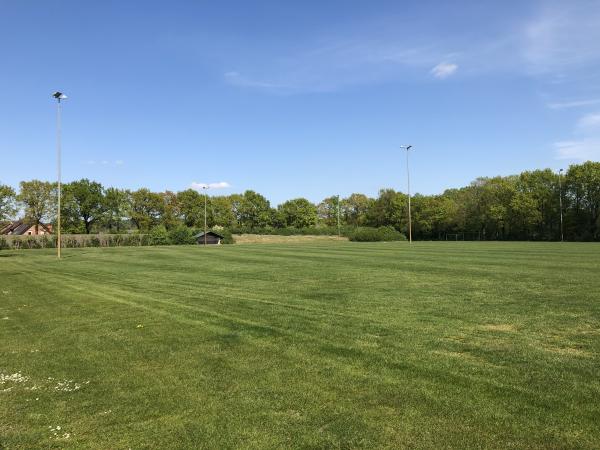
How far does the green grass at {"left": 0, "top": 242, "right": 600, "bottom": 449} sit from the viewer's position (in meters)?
4.65

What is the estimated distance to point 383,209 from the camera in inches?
5428

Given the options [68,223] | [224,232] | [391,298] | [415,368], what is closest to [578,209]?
[224,232]

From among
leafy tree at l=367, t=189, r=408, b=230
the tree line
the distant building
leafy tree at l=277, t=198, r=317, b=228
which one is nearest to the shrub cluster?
the tree line

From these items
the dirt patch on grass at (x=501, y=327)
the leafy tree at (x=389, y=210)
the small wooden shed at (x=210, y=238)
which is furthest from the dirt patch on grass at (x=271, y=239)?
the dirt patch on grass at (x=501, y=327)

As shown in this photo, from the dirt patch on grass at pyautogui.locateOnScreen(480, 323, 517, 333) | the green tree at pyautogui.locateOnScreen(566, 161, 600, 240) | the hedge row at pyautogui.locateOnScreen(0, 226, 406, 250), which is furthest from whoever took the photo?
the green tree at pyautogui.locateOnScreen(566, 161, 600, 240)

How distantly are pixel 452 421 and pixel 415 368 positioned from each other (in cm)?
175

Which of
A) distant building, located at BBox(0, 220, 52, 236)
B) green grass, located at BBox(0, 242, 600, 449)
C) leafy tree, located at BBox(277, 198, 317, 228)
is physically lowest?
green grass, located at BBox(0, 242, 600, 449)

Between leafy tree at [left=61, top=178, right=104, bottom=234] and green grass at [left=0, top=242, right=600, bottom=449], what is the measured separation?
113m

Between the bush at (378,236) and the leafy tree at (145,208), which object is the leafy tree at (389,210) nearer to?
the bush at (378,236)

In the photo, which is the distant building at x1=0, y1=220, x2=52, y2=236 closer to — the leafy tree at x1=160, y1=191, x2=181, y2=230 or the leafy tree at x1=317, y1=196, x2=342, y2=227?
the leafy tree at x1=160, y1=191, x2=181, y2=230

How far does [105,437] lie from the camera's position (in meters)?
4.70

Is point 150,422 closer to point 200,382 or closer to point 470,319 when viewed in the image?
point 200,382

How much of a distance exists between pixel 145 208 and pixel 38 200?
91.1 feet

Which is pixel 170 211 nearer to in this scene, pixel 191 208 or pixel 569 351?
pixel 191 208
